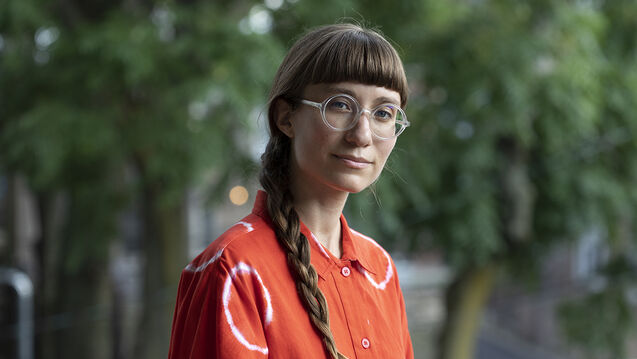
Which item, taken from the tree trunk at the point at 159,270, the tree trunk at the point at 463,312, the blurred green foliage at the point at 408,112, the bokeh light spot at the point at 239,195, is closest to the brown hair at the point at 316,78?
the blurred green foliage at the point at 408,112

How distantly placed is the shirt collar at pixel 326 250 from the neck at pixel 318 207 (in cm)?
3

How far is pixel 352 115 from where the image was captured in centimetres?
111

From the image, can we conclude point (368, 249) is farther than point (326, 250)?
Yes

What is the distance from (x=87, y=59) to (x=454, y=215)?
3056 mm

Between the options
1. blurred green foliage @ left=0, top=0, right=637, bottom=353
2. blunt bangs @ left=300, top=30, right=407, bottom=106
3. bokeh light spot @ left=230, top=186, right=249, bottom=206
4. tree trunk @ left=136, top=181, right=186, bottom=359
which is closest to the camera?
blunt bangs @ left=300, top=30, right=407, bottom=106

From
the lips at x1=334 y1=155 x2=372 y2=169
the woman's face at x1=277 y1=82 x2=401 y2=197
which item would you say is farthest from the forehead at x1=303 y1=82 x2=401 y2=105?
the lips at x1=334 y1=155 x2=372 y2=169

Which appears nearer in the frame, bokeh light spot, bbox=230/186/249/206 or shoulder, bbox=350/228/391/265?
shoulder, bbox=350/228/391/265

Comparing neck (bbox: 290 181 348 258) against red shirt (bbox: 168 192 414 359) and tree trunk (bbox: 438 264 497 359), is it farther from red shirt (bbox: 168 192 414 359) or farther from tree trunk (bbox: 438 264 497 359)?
tree trunk (bbox: 438 264 497 359)

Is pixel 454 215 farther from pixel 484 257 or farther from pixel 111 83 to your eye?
pixel 111 83

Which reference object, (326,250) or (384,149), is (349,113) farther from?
(326,250)

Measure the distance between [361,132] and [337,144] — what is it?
5 cm

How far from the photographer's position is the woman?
1008 mm

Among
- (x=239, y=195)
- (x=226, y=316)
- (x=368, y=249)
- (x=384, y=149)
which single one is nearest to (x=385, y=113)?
(x=384, y=149)

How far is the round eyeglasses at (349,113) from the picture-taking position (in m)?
1.09
